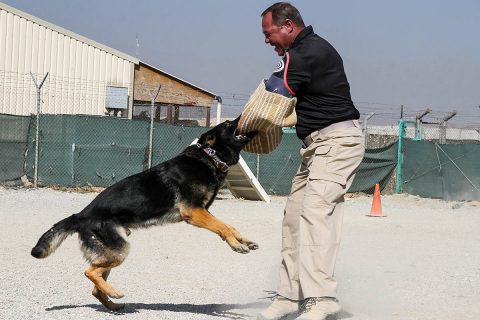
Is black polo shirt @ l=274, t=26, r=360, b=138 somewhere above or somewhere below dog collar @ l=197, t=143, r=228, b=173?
above

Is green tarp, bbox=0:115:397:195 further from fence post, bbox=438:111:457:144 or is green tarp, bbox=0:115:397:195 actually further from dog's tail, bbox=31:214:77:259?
dog's tail, bbox=31:214:77:259

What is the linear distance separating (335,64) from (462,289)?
282 centimetres

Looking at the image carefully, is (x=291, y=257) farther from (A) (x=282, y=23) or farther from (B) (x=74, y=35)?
(B) (x=74, y=35)

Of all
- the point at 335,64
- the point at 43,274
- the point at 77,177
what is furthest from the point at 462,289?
the point at 77,177

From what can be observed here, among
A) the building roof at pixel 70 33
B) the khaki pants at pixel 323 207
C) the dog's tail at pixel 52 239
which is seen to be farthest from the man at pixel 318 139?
the building roof at pixel 70 33

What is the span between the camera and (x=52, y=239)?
5.57 metres

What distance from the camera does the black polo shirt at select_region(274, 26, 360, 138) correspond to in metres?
4.89

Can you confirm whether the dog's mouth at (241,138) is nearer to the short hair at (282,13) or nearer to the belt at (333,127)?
the belt at (333,127)

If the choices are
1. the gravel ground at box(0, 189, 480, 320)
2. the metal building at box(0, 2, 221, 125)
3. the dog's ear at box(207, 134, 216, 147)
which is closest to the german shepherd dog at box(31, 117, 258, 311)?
the dog's ear at box(207, 134, 216, 147)

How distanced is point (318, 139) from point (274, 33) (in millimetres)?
791

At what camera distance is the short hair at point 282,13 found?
196 inches

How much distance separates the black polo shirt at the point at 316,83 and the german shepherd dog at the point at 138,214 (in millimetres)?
626

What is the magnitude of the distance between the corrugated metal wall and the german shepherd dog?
19.4 meters

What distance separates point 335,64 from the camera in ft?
A: 16.5
